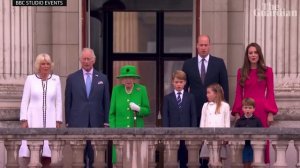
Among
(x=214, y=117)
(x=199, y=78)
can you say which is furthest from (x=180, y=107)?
(x=199, y=78)

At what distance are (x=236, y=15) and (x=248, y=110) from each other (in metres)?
3.26

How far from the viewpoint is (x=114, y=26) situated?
64.0 feet

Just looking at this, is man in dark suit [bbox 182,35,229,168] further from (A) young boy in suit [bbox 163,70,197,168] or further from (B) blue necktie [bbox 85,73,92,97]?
(B) blue necktie [bbox 85,73,92,97]

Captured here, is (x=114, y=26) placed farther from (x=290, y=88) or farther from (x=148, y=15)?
(x=290, y=88)

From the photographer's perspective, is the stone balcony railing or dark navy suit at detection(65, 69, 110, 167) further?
dark navy suit at detection(65, 69, 110, 167)

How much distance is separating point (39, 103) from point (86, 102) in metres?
0.65

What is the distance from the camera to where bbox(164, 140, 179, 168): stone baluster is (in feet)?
47.5

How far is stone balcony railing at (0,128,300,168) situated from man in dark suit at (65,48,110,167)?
3.09 feet

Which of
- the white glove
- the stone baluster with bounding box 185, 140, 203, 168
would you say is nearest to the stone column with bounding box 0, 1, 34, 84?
the white glove

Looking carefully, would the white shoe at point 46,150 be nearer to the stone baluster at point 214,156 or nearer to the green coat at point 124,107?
the green coat at point 124,107

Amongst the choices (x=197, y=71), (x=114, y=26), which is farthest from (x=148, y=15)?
(x=197, y=71)

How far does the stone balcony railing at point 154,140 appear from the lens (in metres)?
14.4

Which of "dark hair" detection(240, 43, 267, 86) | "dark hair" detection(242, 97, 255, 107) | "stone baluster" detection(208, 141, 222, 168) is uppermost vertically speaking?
"dark hair" detection(240, 43, 267, 86)

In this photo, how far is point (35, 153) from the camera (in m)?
14.6
